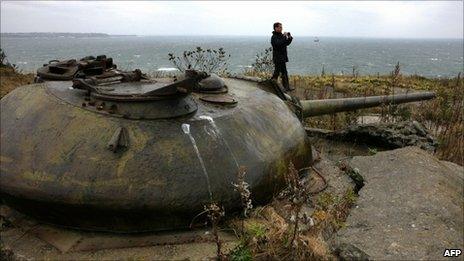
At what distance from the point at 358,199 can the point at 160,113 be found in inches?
84.8

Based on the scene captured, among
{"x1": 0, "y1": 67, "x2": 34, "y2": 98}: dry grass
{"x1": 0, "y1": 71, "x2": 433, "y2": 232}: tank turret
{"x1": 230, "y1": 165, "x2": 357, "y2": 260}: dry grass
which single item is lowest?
{"x1": 0, "y1": 67, "x2": 34, "y2": 98}: dry grass

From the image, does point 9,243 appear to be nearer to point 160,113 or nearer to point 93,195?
point 93,195

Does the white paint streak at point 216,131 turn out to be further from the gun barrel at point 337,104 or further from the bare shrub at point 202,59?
the bare shrub at point 202,59

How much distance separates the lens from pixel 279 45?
7.00 meters

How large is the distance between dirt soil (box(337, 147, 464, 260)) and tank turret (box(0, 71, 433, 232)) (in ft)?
2.86

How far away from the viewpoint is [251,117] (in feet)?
14.8

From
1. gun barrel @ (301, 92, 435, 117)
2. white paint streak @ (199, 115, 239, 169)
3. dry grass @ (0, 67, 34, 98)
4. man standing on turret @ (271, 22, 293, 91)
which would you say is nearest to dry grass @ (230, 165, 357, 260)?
white paint streak @ (199, 115, 239, 169)

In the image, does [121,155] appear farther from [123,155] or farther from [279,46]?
[279,46]

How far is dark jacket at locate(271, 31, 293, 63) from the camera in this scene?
6.97 metres

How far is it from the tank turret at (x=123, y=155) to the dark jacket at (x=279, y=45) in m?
2.96

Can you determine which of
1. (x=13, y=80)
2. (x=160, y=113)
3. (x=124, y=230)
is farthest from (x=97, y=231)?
(x=13, y=80)

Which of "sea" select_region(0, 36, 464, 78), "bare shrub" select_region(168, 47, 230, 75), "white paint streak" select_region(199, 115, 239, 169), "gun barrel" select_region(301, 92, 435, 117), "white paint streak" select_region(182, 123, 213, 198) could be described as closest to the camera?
"white paint streak" select_region(182, 123, 213, 198)

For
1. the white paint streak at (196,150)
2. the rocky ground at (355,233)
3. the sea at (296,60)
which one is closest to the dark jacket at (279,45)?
the rocky ground at (355,233)

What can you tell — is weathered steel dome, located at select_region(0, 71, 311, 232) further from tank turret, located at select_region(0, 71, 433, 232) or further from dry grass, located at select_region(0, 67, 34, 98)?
dry grass, located at select_region(0, 67, 34, 98)
